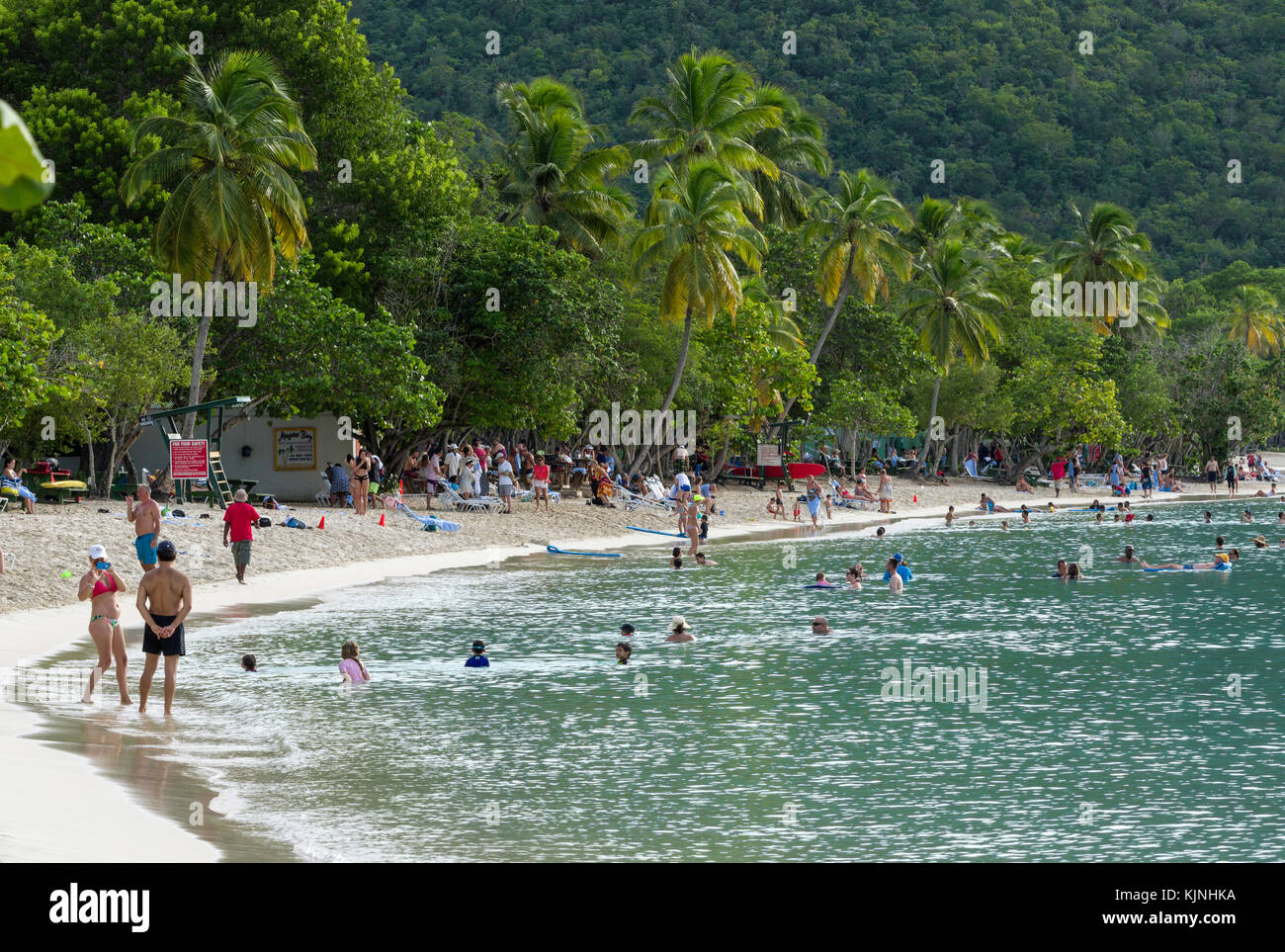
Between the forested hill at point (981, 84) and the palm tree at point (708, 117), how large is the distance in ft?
151

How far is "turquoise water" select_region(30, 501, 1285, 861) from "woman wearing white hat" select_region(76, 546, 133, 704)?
2.93ft

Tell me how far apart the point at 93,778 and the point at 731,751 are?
630cm

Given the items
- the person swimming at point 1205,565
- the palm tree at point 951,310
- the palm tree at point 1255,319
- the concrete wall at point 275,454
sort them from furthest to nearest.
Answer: the palm tree at point 1255,319
the palm tree at point 951,310
the concrete wall at point 275,454
the person swimming at point 1205,565

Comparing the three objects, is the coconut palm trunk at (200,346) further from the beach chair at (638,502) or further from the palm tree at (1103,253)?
the palm tree at (1103,253)

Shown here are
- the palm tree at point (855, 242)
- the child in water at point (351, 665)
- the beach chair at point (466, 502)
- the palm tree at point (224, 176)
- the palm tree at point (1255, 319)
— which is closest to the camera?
the child in water at point (351, 665)

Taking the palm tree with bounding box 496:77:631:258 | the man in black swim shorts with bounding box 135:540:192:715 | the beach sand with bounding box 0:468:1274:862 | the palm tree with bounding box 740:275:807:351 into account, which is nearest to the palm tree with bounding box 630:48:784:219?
the palm tree with bounding box 740:275:807:351

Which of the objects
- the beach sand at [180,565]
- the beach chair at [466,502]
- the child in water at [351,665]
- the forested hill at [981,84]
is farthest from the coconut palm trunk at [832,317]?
the forested hill at [981,84]

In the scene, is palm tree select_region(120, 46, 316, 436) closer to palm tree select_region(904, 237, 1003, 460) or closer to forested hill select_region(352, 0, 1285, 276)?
palm tree select_region(904, 237, 1003, 460)

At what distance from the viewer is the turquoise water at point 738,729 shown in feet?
38.7

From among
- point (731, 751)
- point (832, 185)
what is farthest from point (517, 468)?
point (832, 185)

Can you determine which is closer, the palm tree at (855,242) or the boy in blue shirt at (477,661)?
the boy in blue shirt at (477,661)

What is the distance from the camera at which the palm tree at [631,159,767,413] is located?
45.3 m
